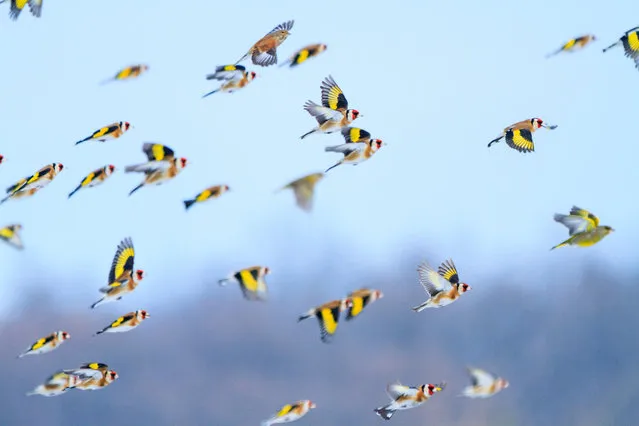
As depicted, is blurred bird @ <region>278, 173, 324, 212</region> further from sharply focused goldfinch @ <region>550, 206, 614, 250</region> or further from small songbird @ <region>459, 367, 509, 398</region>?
small songbird @ <region>459, 367, 509, 398</region>

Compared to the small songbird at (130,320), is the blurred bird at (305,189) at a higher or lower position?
higher

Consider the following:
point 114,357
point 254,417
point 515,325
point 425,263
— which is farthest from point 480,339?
point 425,263

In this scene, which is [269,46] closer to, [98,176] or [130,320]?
[98,176]

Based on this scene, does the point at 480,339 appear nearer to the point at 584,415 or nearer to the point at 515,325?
the point at 515,325

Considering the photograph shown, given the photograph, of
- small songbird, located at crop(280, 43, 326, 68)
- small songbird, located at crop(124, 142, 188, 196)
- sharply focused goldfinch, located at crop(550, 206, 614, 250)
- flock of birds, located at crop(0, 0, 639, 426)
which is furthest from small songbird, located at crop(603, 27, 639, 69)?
small songbird, located at crop(124, 142, 188, 196)

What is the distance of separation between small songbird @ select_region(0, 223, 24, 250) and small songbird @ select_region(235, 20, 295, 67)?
73.1 inches

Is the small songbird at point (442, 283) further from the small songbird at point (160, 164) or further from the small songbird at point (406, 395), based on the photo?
the small songbird at point (160, 164)

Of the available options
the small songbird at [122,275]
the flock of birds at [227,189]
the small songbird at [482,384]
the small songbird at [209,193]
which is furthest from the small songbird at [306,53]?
the small songbird at [482,384]

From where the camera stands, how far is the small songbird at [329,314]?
5.05m

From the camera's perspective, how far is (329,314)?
510 cm

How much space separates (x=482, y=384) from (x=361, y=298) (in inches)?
52.3

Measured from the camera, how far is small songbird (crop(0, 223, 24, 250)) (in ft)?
18.9

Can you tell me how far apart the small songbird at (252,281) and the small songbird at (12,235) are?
5.25 feet

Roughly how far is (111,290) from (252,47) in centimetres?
166
